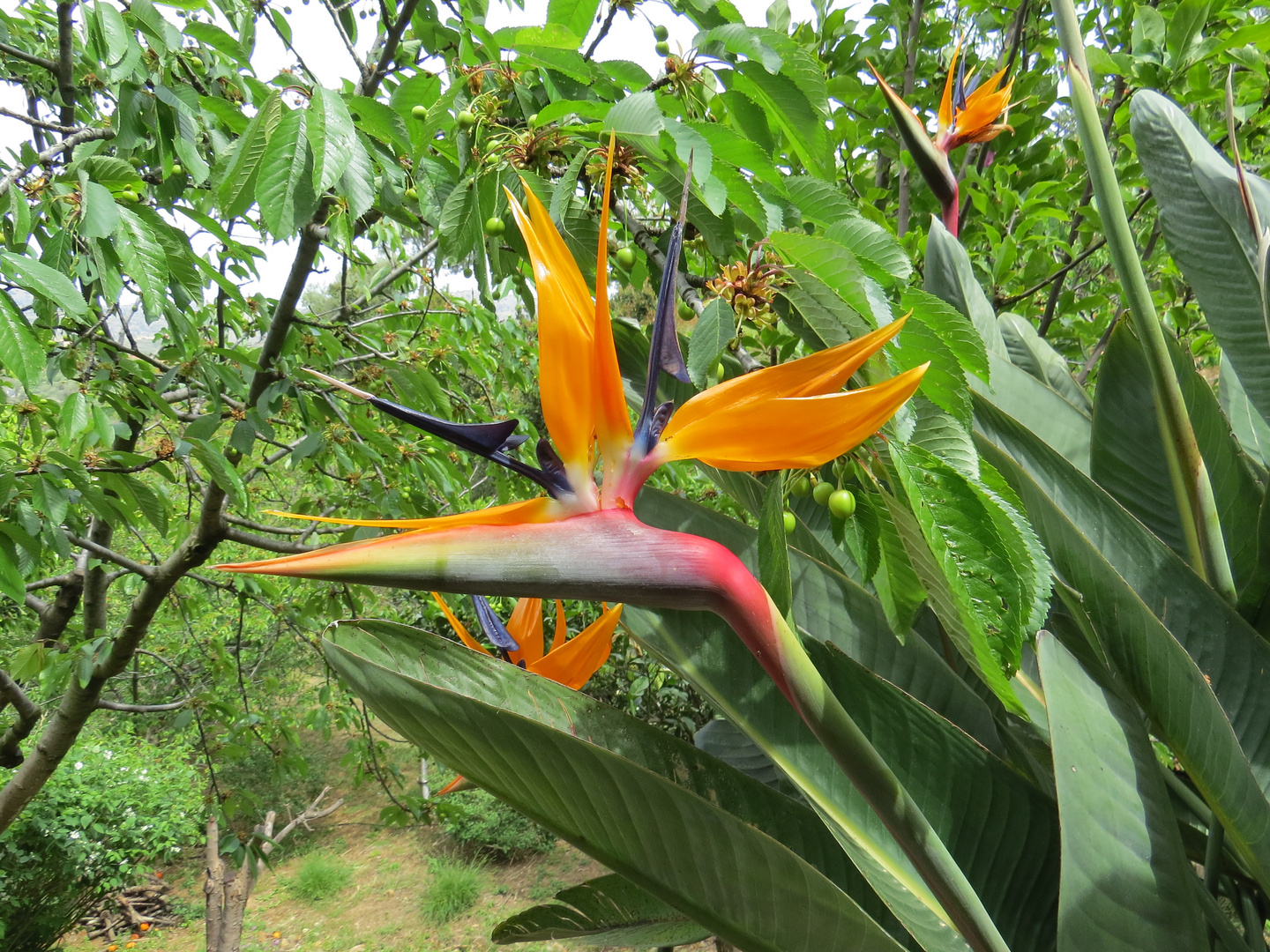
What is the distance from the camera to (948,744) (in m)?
0.63

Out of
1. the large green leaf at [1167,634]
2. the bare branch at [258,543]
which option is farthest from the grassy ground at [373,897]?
the large green leaf at [1167,634]

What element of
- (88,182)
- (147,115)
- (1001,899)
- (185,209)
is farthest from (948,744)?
(147,115)

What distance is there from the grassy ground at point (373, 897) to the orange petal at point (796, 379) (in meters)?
3.99

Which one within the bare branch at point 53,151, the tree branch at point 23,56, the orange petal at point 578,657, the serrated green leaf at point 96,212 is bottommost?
the orange petal at point 578,657

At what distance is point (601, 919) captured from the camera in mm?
752

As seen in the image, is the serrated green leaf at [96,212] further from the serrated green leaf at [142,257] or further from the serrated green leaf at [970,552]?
the serrated green leaf at [970,552]

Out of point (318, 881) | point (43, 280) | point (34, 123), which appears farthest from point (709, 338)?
point (318, 881)

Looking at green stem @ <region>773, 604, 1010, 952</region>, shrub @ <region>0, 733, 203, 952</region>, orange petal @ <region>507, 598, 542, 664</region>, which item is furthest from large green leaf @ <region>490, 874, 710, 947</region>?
shrub @ <region>0, 733, 203, 952</region>

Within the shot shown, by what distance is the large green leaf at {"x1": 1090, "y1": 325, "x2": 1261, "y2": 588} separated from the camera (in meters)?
0.78

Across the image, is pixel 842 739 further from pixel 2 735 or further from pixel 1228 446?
pixel 2 735

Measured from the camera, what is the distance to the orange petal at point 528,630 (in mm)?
634

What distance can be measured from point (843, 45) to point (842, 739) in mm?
1851

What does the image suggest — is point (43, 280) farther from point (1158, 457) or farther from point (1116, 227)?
point (1158, 457)

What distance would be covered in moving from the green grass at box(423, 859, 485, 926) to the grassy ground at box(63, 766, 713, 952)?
35 millimetres
